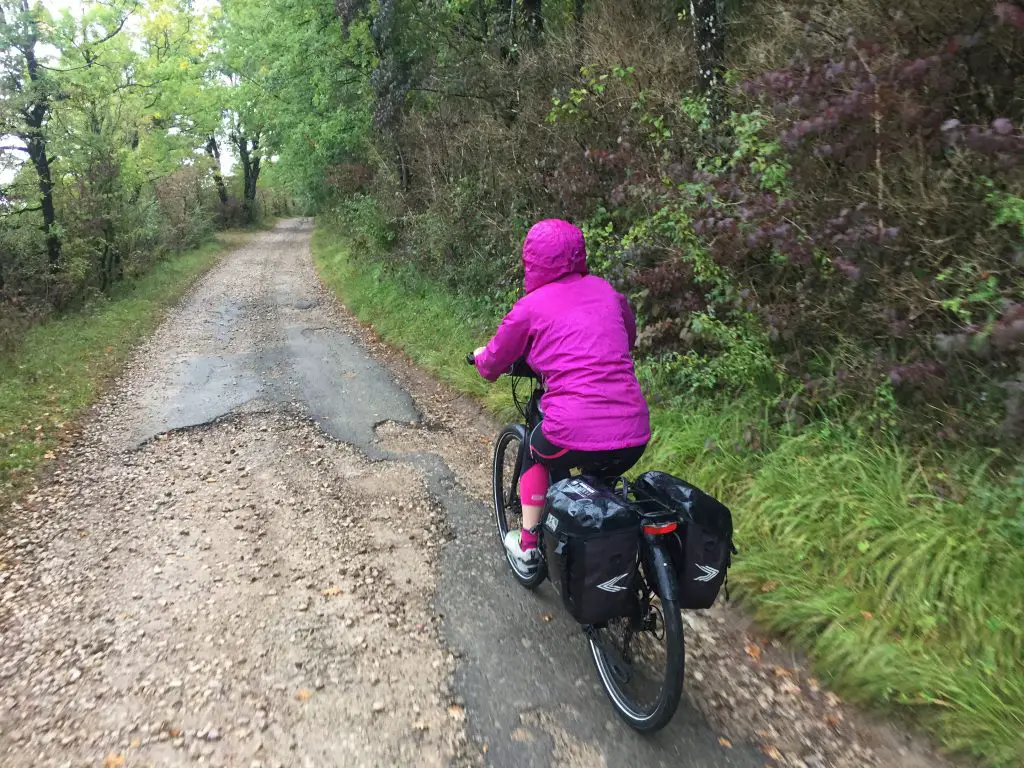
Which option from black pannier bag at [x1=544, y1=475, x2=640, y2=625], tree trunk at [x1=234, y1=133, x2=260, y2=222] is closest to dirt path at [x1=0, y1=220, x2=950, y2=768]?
black pannier bag at [x1=544, y1=475, x2=640, y2=625]

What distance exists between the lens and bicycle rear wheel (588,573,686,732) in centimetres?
240

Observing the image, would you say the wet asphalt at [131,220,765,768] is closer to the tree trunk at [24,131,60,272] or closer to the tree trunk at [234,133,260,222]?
the tree trunk at [24,131,60,272]

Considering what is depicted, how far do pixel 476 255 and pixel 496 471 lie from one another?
6.13m

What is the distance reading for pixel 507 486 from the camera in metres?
4.36

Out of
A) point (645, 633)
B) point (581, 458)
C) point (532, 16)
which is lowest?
point (645, 633)

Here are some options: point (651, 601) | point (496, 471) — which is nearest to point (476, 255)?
point (496, 471)

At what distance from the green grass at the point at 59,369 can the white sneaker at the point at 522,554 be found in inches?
170

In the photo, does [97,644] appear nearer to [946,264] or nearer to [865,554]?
[865,554]

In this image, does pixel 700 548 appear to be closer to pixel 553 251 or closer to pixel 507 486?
pixel 553 251

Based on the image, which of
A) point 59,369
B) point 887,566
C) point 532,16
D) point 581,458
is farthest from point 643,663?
point 532,16

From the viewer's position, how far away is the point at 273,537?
14.4 feet

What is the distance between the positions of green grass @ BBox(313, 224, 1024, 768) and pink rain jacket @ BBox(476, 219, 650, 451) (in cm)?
129

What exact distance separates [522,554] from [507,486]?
3.06 ft

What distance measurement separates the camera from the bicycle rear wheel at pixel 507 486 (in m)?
3.81
